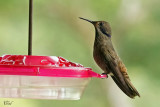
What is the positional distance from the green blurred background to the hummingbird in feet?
7.45

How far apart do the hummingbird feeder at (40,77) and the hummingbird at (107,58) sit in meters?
0.81

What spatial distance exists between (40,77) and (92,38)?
379 cm

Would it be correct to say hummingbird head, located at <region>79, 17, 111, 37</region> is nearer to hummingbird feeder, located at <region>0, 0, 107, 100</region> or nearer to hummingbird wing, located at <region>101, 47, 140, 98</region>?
hummingbird wing, located at <region>101, 47, 140, 98</region>

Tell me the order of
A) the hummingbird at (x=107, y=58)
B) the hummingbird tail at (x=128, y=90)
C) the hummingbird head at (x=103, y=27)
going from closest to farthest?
the hummingbird tail at (x=128, y=90)
the hummingbird at (x=107, y=58)
the hummingbird head at (x=103, y=27)

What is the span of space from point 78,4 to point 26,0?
120cm

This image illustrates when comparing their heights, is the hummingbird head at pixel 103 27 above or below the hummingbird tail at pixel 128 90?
above

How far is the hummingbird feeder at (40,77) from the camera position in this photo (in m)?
2.71

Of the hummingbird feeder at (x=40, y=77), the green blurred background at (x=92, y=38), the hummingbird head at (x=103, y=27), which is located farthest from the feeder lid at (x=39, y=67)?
the green blurred background at (x=92, y=38)

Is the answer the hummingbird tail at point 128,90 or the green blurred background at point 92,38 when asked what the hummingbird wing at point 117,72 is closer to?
the hummingbird tail at point 128,90

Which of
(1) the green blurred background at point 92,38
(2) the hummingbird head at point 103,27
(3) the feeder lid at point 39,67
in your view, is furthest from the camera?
(1) the green blurred background at point 92,38

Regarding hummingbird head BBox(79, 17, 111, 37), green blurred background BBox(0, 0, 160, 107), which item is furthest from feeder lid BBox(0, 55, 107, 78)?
green blurred background BBox(0, 0, 160, 107)

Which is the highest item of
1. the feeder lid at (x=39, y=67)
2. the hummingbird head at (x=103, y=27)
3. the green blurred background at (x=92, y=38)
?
the hummingbird head at (x=103, y=27)

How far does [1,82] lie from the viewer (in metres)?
2.85

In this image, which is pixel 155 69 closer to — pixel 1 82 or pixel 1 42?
pixel 1 42
